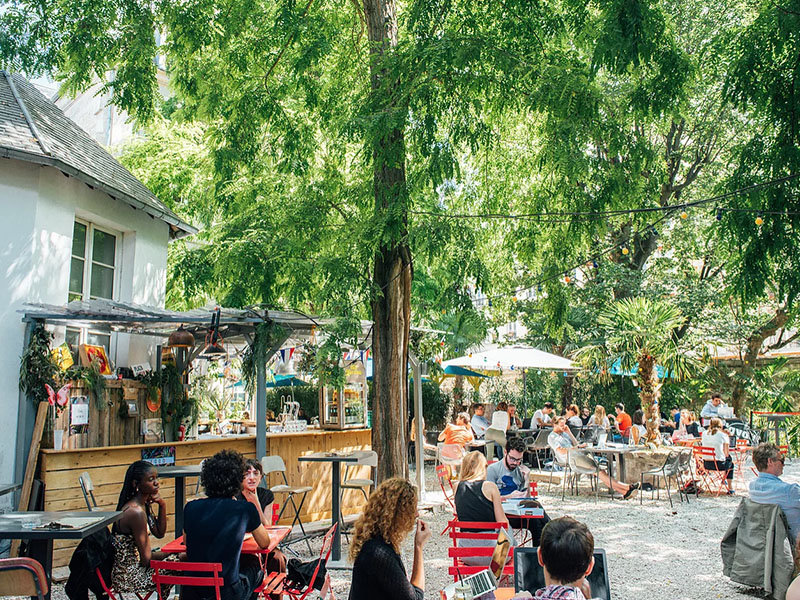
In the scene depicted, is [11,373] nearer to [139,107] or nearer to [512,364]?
[139,107]

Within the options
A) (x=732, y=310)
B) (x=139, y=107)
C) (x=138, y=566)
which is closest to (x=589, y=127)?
(x=139, y=107)

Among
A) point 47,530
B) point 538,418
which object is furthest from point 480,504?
point 538,418

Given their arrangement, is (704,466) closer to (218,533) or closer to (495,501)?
(495,501)

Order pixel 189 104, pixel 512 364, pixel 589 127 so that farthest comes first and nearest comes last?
pixel 512 364, pixel 189 104, pixel 589 127

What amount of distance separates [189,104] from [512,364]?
349 inches

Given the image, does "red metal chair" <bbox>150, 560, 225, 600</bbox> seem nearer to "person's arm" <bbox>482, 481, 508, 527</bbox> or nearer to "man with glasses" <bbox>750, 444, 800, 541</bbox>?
"person's arm" <bbox>482, 481, 508, 527</bbox>

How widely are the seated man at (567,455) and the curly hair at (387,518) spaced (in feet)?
26.8

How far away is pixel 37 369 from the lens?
784 cm

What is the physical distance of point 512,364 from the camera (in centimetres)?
1537

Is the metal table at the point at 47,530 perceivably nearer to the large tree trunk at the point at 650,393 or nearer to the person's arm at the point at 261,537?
the person's arm at the point at 261,537

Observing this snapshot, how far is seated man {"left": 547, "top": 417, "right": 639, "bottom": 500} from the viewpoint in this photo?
38.2 feet

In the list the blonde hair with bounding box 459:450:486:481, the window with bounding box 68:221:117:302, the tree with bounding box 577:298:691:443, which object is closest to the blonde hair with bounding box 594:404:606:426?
the tree with bounding box 577:298:691:443

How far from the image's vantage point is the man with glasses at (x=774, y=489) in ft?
20.3

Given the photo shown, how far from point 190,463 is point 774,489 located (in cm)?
666
